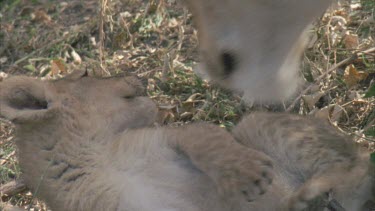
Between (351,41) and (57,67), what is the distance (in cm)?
199

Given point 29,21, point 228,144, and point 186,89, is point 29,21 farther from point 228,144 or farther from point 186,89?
point 228,144

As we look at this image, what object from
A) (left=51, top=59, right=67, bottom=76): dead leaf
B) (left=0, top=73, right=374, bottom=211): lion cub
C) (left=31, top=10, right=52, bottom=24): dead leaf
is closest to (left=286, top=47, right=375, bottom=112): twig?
(left=0, top=73, right=374, bottom=211): lion cub

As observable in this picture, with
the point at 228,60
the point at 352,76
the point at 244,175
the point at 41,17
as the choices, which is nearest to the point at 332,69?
the point at 352,76

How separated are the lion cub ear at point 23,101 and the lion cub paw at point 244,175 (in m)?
0.90

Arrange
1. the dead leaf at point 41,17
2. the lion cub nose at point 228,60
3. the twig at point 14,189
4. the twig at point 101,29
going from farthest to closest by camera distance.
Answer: the dead leaf at point 41,17, the twig at point 101,29, the twig at point 14,189, the lion cub nose at point 228,60

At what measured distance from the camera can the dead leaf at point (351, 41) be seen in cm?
555

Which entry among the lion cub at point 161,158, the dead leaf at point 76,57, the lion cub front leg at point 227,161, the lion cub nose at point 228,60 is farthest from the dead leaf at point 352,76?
the dead leaf at point 76,57

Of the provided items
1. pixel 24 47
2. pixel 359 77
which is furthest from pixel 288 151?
pixel 24 47

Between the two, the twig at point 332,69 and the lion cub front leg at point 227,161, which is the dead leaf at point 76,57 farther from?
the lion cub front leg at point 227,161

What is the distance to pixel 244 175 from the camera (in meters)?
3.37

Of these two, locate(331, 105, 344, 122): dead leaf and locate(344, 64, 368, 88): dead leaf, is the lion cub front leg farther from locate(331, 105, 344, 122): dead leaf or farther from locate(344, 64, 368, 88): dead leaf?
locate(344, 64, 368, 88): dead leaf

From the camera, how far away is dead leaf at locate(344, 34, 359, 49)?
555 cm

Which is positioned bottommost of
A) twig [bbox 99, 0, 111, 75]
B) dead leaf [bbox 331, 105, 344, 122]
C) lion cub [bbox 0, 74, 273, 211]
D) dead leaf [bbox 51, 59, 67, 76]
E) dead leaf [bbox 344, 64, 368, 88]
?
dead leaf [bbox 51, 59, 67, 76]

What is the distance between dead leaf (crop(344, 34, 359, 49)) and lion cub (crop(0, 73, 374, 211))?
1822 millimetres
